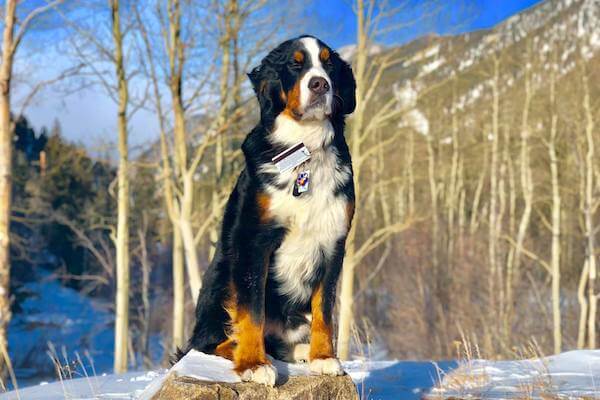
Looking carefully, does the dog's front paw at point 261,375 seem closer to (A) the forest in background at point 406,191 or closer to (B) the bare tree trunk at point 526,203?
(A) the forest in background at point 406,191

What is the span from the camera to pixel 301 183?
3316mm

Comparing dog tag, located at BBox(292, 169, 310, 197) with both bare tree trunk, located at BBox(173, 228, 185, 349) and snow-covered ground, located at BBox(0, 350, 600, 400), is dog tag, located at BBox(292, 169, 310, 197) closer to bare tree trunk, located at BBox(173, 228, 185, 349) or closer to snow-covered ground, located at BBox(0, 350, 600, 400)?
snow-covered ground, located at BBox(0, 350, 600, 400)

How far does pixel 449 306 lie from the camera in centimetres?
2392

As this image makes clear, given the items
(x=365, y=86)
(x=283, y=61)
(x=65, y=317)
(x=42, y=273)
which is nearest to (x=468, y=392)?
(x=283, y=61)

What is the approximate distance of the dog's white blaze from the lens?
10.7 feet

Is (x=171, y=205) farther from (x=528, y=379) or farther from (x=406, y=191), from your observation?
(x=406, y=191)

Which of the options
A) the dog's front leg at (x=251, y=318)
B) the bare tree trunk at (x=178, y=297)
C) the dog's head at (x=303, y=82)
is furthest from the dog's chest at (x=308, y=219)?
the bare tree trunk at (x=178, y=297)

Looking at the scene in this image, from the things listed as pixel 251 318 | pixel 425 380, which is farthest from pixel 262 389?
pixel 425 380

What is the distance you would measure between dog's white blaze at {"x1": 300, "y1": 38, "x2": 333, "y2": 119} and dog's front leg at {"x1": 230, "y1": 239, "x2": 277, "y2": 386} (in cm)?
78

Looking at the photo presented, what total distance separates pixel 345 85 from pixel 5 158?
829 centimetres

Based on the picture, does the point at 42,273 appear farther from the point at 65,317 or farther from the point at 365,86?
the point at 365,86

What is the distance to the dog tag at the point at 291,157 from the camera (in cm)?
333

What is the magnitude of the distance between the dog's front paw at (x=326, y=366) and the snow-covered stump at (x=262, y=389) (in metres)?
0.03

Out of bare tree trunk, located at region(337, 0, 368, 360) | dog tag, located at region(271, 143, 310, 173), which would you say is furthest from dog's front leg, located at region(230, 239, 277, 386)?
bare tree trunk, located at region(337, 0, 368, 360)
